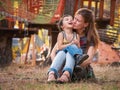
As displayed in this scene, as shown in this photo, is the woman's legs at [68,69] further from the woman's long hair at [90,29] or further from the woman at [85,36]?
the woman's long hair at [90,29]

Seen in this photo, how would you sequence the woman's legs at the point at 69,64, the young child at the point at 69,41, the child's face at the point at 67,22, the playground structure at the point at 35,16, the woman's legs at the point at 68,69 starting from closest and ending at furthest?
the woman's legs at the point at 68,69 < the woman's legs at the point at 69,64 < the young child at the point at 69,41 < the child's face at the point at 67,22 < the playground structure at the point at 35,16

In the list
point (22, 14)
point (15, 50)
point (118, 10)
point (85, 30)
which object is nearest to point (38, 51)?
point (15, 50)

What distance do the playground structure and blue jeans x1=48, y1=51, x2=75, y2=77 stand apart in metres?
2.17

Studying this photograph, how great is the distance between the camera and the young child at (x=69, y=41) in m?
5.06

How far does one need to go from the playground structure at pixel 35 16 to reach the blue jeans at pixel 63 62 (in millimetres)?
2165

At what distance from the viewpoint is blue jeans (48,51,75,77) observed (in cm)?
496

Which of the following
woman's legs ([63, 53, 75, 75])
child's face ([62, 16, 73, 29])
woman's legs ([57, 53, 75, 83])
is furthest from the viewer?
child's face ([62, 16, 73, 29])

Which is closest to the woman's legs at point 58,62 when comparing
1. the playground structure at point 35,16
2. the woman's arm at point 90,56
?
the woman's arm at point 90,56

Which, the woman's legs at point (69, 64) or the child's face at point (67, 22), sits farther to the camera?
the child's face at point (67, 22)

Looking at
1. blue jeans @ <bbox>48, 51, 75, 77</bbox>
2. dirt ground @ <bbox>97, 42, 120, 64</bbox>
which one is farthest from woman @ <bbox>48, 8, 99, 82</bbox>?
dirt ground @ <bbox>97, 42, 120, 64</bbox>

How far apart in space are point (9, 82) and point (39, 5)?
394 cm

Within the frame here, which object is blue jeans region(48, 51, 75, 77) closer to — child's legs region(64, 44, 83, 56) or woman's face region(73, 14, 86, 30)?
child's legs region(64, 44, 83, 56)

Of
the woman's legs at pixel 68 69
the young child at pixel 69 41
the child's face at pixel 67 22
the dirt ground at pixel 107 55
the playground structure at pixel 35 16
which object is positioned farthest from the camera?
the dirt ground at pixel 107 55

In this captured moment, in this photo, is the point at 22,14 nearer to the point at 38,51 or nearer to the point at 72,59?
the point at 72,59
